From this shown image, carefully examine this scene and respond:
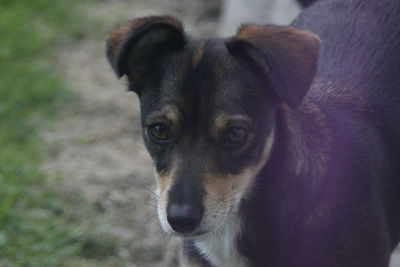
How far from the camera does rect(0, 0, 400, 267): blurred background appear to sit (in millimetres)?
5367

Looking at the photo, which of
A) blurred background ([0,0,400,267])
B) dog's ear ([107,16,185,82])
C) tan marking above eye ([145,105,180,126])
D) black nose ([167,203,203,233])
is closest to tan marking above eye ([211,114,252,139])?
tan marking above eye ([145,105,180,126])

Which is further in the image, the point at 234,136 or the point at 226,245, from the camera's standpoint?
the point at 226,245

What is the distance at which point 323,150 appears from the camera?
407 centimetres

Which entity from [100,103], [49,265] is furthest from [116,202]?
[100,103]

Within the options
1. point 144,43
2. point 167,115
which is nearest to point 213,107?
point 167,115

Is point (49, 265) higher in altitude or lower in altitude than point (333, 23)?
lower

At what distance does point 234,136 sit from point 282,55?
1.28 feet

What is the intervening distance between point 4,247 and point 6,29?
10.3 ft

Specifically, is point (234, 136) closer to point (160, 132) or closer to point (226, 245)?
point (160, 132)

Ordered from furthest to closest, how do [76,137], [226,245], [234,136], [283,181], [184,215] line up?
[76,137]
[226,245]
[283,181]
[234,136]
[184,215]

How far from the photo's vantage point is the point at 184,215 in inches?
146

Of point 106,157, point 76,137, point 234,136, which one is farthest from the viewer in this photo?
point 76,137

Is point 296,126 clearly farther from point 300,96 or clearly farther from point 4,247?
point 4,247

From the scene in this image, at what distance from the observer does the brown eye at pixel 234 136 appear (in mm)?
3807
